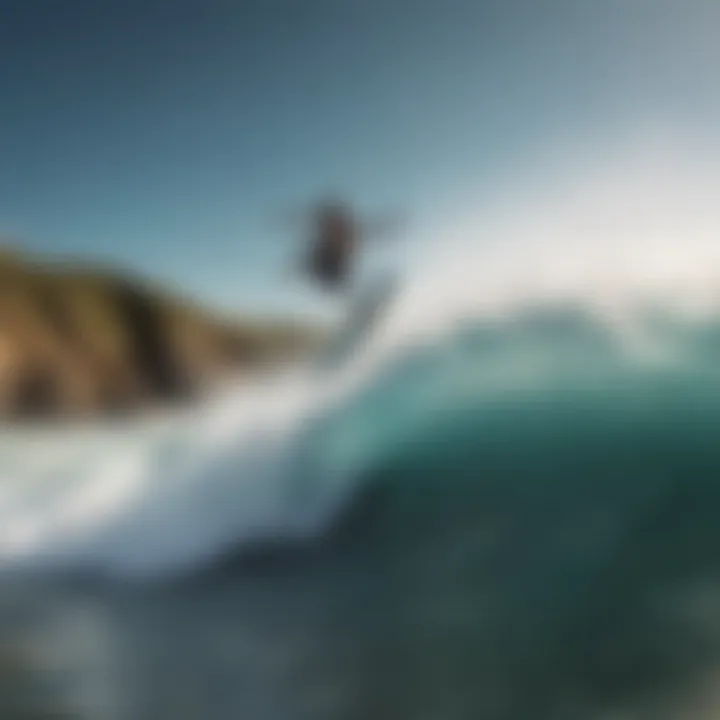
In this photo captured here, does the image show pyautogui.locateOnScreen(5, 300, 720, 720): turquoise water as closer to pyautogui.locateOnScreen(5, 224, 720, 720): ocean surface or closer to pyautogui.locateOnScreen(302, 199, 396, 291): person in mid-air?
pyautogui.locateOnScreen(5, 224, 720, 720): ocean surface

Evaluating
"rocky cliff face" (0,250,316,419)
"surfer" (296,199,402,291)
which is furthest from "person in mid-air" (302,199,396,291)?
"rocky cliff face" (0,250,316,419)

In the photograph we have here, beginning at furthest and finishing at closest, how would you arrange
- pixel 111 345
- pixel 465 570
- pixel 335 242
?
pixel 111 345 → pixel 335 242 → pixel 465 570

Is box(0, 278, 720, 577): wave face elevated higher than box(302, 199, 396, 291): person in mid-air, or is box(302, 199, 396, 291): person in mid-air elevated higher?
box(302, 199, 396, 291): person in mid-air

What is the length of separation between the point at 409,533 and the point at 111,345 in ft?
A: 2.64

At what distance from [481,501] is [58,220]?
3.58 ft

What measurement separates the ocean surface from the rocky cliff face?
0.22 ft

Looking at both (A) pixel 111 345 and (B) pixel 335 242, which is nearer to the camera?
(B) pixel 335 242

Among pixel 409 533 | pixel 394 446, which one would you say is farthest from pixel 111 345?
pixel 409 533

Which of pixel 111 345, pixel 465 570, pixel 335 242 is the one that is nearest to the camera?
pixel 465 570

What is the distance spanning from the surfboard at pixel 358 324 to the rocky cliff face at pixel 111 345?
5 centimetres

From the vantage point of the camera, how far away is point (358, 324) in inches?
76.4

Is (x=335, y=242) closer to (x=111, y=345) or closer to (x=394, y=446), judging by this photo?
(x=394, y=446)

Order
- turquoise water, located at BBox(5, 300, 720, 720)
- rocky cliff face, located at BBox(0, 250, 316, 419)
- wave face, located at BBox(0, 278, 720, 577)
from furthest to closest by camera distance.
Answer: rocky cliff face, located at BBox(0, 250, 316, 419) → wave face, located at BBox(0, 278, 720, 577) → turquoise water, located at BBox(5, 300, 720, 720)

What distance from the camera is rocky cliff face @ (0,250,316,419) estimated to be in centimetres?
197
